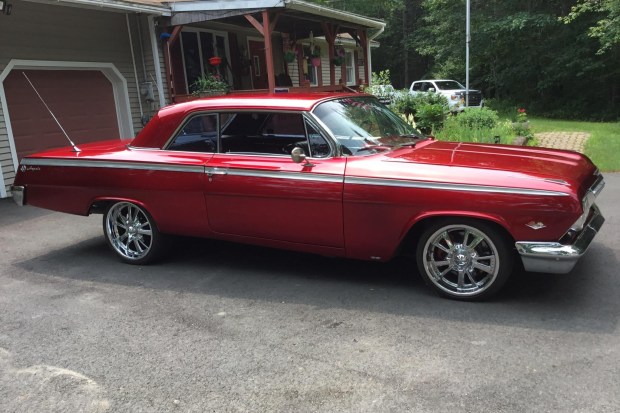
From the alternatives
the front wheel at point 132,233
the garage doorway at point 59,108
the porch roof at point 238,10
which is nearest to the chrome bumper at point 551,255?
the front wheel at point 132,233

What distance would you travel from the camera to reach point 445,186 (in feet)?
12.5

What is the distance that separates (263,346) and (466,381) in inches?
51.6

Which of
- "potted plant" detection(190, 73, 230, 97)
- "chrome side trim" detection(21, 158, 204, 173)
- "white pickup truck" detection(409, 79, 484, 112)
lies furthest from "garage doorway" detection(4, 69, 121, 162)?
"white pickup truck" detection(409, 79, 484, 112)

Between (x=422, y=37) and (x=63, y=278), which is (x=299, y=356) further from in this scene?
(x=422, y=37)

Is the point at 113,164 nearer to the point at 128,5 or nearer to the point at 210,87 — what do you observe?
the point at 128,5

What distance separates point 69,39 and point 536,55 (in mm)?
20869

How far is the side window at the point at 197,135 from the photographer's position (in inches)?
189

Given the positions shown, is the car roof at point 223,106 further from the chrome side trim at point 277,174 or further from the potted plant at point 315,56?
the potted plant at point 315,56

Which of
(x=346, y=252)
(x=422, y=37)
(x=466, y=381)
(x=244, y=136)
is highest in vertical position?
(x=422, y=37)

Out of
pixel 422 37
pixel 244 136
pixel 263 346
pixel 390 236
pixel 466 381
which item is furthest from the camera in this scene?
pixel 422 37

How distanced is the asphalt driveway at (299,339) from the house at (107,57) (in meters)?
4.39

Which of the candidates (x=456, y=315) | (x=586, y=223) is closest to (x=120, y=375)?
(x=456, y=315)

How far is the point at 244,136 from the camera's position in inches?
186

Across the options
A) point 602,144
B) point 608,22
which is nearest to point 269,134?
point 602,144
